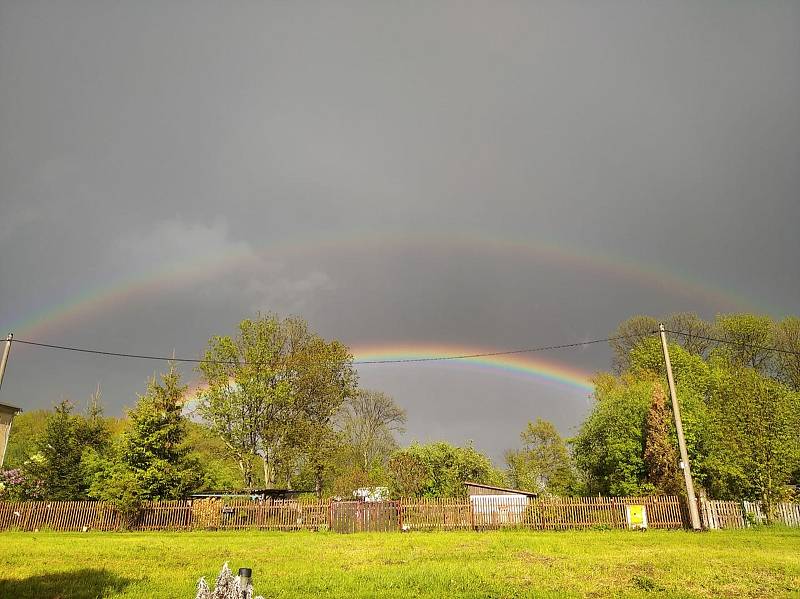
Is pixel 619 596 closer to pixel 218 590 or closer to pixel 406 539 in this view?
pixel 218 590

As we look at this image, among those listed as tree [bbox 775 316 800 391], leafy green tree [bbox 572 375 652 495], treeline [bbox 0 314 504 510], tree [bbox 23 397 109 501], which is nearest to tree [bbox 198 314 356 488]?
treeline [bbox 0 314 504 510]

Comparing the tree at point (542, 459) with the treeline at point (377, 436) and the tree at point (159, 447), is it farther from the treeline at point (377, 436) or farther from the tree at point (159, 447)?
the tree at point (159, 447)

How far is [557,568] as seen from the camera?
11.8 metres

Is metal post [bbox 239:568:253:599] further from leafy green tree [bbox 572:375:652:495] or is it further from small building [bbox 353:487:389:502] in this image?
leafy green tree [bbox 572:375:652:495]

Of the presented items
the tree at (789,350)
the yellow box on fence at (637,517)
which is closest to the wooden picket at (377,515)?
the yellow box on fence at (637,517)

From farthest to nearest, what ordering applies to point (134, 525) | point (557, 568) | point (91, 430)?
point (91, 430), point (134, 525), point (557, 568)

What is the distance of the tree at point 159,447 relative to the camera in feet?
92.8

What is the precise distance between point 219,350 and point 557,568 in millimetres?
32420

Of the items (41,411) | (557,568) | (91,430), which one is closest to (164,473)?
(91,430)

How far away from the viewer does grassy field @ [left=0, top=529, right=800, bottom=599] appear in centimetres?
945

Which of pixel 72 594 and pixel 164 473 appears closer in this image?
pixel 72 594

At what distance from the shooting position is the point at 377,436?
56.0 m

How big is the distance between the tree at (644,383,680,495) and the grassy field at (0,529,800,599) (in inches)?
494

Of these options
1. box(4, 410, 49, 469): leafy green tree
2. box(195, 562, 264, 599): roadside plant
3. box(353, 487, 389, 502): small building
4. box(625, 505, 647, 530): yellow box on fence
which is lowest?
box(625, 505, 647, 530): yellow box on fence
